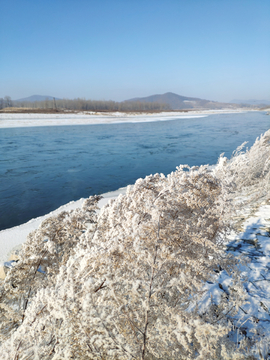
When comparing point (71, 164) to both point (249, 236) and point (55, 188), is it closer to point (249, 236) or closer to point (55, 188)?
point (55, 188)

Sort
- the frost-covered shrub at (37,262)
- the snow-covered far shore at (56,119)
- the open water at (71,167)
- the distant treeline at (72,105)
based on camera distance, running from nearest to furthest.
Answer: the frost-covered shrub at (37,262) < the open water at (71,167) < the snow-covered far shore at (56,119) < the distant treeline at (72,105)

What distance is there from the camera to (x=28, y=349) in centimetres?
141

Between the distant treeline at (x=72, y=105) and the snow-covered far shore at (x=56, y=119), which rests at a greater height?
the distant treeline at (x=72, y=105)

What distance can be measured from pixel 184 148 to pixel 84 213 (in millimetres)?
15195

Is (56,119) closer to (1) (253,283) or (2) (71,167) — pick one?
(2) (71,167)

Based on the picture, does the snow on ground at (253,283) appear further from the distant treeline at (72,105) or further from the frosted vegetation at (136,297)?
the distant treeline at (72,105)

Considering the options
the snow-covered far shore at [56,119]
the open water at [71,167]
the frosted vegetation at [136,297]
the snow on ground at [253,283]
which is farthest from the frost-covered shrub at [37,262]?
the snow-covered far shore at [56,119]

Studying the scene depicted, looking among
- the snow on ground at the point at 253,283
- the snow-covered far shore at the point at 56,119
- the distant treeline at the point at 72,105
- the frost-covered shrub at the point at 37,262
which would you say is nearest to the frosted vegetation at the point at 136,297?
the snow on ground at the point at 253,283

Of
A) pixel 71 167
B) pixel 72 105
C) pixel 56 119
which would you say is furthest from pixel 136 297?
pixel 72 105

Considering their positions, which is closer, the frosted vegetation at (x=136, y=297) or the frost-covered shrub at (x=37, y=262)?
the frosted vegetation at (x=136, y=297)

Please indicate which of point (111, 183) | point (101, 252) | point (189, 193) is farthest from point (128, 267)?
point (111, 183)

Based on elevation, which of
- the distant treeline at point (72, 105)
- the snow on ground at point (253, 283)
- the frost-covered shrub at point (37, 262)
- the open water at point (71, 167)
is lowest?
the open water at point (71, 167)

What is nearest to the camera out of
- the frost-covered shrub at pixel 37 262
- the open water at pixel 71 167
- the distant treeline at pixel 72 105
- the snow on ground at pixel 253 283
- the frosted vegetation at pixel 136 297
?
the frosted vegetation at pixel 136 297

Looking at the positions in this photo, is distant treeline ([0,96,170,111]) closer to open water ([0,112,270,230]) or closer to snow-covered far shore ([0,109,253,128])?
snow-covered far shore ([0,109,253,128])
